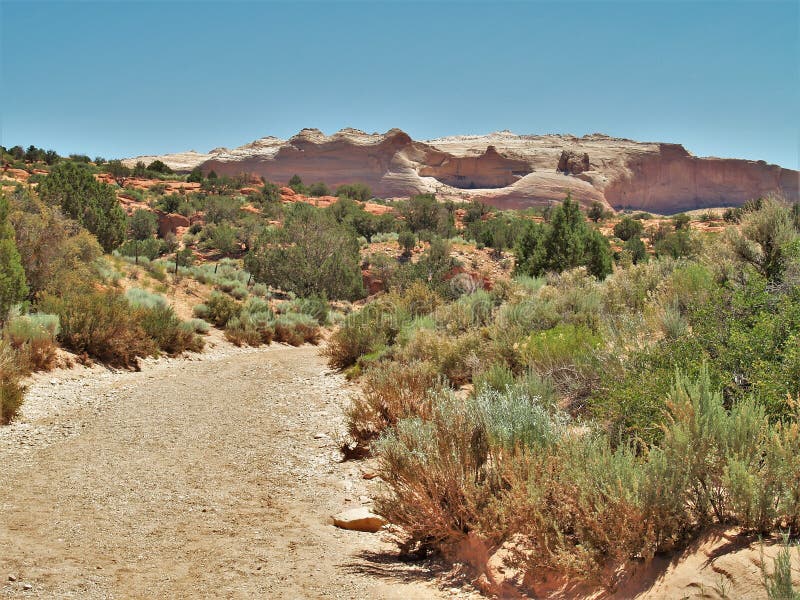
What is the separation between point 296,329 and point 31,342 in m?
10.2

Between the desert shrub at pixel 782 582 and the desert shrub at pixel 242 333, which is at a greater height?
the desert shrub at pixel 782 582

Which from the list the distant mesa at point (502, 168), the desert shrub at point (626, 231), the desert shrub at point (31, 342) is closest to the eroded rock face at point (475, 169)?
the distant mesa at point (502, 168)

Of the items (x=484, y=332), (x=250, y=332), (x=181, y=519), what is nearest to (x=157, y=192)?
(x=250, y=332)

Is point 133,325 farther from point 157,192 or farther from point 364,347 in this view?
point 157,192

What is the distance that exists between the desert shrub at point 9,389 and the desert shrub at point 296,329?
10.8 meters

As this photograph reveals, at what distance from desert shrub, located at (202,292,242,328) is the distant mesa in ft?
187

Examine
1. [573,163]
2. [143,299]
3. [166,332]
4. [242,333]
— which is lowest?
[242,333]

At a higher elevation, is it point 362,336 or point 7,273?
point 7,273

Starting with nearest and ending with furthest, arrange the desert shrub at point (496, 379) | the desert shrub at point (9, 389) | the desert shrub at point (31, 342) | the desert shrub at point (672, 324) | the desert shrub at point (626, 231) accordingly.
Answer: the desert shrub at point (672, 324), the desert shrub at point (496, 379), the desert shrub at point (9, 389), the desert shrub at point (31, 342), the desert shrub at point (626, 231)

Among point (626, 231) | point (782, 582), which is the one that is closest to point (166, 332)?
point (782, 582)

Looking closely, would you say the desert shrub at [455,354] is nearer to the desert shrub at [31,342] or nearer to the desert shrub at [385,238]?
the desert shrub at [31,342]

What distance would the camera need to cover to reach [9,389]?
7.67m

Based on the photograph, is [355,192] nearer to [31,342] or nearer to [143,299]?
[143,299]

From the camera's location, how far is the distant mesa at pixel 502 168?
7688 cm
